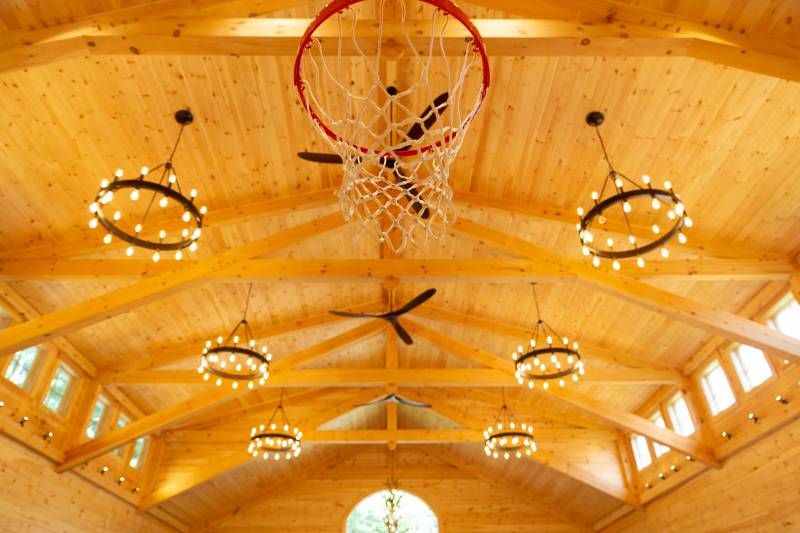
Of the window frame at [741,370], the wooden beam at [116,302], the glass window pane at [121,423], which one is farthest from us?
the glass window pane at [121,423]

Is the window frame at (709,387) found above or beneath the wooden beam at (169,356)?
beneath

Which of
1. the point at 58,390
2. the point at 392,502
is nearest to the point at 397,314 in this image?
the point at 58,390

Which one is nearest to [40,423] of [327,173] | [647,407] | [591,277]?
[327,173]

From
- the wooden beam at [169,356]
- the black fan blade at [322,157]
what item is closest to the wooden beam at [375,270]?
the black fan blade at [322,157]

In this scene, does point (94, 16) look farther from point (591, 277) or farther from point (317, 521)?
point (317, 521)

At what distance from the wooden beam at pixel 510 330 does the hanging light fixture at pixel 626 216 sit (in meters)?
2.58

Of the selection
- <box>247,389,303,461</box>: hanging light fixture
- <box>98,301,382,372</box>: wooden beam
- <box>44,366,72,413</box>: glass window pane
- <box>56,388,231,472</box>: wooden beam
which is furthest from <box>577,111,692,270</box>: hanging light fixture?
<box>44,366,72,413</box>: glass window pane

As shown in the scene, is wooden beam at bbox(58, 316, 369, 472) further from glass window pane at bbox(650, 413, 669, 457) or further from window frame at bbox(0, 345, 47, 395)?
glass window pane at bbox(650, 413, 669, 457)

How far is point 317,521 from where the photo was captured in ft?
40.2

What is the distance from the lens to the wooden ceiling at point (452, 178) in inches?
149

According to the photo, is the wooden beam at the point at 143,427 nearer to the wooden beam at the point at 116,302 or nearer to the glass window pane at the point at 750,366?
the wooden beam at the point at 116,302

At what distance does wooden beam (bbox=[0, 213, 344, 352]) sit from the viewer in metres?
5.54

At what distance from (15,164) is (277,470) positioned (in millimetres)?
9057

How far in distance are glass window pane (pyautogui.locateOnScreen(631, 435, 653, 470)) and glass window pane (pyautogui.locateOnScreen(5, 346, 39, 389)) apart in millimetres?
10319
